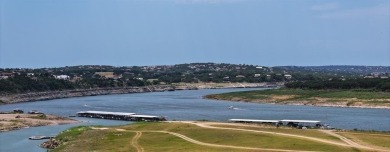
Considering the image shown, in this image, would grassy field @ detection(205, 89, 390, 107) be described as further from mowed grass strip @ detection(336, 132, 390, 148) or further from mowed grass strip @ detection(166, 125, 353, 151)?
mowed grass strip @ detection(166, 125, 353, 151)

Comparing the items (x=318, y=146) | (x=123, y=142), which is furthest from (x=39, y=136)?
(x=318, y=146)

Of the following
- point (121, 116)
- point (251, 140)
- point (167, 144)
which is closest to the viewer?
point (251, 140)

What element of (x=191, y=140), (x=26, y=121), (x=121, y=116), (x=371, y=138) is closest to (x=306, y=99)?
(x=121, y=116)

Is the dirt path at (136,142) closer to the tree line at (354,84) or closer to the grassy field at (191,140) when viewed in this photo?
the grassy field at (191,140)

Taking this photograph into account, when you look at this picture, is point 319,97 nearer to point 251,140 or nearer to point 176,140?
point 176,140

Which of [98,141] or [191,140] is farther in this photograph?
[98,141]

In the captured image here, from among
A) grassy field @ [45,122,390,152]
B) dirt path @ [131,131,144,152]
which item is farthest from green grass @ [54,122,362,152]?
dirt path @ [131,131,144,152]
